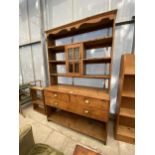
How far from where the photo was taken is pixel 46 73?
237cm

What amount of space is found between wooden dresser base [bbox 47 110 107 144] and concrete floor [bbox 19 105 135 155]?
86 millimetres

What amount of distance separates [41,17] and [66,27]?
1.07 metres

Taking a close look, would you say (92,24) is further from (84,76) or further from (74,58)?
(84,76)

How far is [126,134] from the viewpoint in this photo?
1.48m

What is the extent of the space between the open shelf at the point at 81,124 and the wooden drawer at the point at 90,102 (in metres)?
0.56

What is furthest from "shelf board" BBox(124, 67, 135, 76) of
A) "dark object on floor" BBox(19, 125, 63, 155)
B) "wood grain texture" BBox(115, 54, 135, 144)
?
"dark object on floor" BBox(19, 125, 63, 155)

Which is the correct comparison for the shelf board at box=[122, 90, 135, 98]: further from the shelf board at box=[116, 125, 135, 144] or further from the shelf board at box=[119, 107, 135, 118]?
the shelf board at box=[116, 125, 135, 144]

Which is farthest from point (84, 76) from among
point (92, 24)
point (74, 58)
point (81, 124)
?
point (81, 124)

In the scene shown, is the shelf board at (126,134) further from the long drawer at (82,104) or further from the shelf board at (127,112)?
the long drawer at (82,104)

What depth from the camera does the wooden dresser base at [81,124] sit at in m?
1.55

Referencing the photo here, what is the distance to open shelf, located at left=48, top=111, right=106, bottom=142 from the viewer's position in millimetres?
1556

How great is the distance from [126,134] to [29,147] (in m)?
1.46

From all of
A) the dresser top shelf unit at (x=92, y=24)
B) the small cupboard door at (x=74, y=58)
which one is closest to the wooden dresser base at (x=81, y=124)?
the small cupboard door at (x=74, y=58)
